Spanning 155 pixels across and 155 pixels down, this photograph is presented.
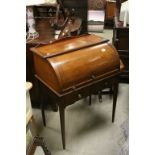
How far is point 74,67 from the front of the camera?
167 cm

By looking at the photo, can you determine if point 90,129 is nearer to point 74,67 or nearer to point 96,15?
point 74,67

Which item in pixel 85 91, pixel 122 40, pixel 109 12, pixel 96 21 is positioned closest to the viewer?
pixel 85 91

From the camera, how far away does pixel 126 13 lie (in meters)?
2.53

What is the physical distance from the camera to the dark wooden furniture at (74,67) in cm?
164

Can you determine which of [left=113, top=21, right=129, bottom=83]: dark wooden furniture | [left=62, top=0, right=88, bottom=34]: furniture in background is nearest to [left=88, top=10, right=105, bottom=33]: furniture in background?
[left=62, top=0, right=88, bottom=34]: furniture in background

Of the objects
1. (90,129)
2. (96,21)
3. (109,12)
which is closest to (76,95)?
(90,129)

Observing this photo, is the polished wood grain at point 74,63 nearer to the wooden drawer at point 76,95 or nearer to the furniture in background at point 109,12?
the wooden drawer at point 76,95

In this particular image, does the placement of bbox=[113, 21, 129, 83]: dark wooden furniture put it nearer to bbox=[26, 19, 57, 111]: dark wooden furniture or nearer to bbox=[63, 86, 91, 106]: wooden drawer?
bbox=[26, 19, 57, 111]: dark wooden furniture

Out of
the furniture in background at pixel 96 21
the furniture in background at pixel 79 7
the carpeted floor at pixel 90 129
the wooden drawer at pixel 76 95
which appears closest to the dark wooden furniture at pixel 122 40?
the carpeted floor at pixel 90 129

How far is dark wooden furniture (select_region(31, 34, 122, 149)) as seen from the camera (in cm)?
164
